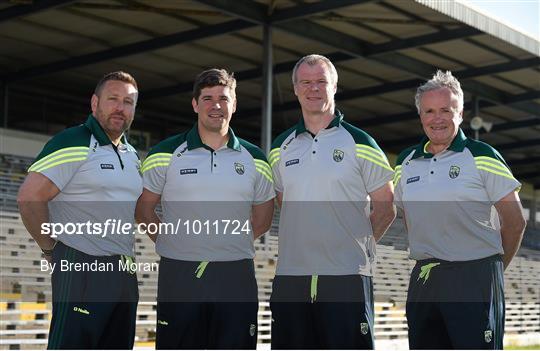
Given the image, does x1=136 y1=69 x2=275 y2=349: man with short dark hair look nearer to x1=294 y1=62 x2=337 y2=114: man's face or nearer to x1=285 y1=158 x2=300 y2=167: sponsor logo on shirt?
x1=285 y1=158 x2=300 y2=167: sponsor logo on shirt

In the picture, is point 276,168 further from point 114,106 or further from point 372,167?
point 114,106

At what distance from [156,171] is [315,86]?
955mm

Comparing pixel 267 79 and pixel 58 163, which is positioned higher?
pixel 267 79

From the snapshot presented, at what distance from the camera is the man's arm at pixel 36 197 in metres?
4.54

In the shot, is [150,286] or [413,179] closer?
[413,179]

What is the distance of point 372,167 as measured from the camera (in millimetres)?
4688

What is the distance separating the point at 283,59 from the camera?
894 inches

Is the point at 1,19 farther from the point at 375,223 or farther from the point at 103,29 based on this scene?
the point at 375,223

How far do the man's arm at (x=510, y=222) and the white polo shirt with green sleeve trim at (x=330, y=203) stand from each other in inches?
23.5

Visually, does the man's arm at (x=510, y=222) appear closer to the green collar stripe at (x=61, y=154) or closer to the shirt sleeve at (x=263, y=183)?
the shirt sleeve at (x=263, y=183)

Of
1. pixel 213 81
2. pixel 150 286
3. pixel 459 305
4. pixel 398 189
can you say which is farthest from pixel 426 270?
pixel 150 286

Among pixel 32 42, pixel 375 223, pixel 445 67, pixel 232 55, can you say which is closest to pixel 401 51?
pixel 445 67

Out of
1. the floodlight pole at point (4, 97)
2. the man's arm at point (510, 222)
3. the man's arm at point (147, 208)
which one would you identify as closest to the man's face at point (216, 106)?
the man's arm at point (147, 208)

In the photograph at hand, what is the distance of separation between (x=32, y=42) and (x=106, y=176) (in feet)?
57.2
